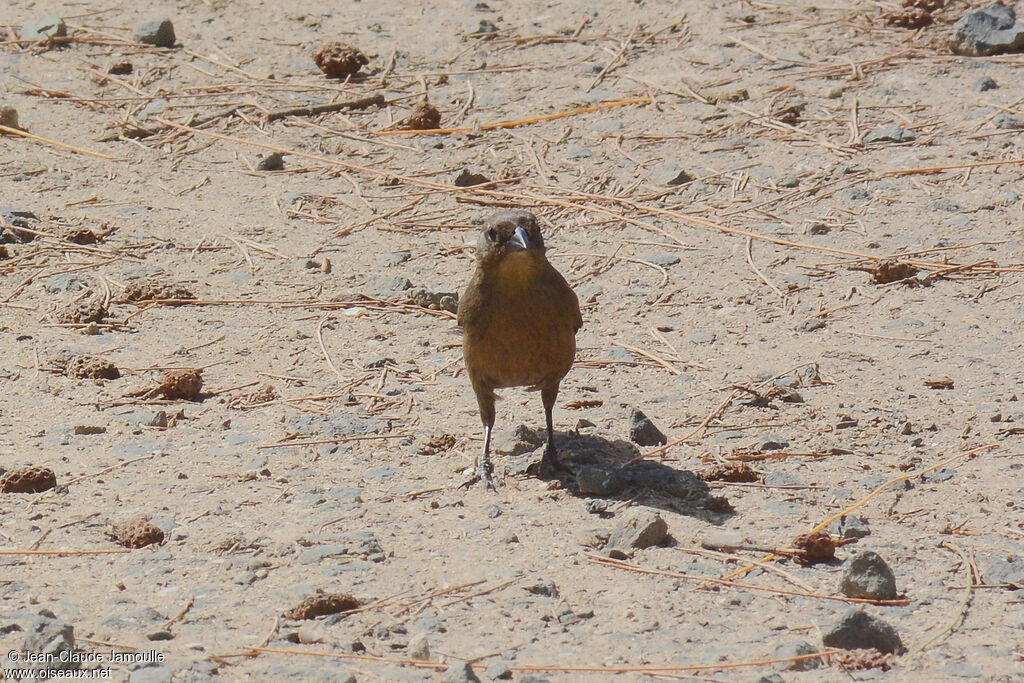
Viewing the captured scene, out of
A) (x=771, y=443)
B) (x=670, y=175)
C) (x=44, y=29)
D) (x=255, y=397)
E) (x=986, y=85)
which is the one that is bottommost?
(x=255, y=397)

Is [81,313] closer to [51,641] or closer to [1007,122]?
[51,641]

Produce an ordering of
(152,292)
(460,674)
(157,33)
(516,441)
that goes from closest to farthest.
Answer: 1. (460,674)
2. (516,441)
3. (152,292)
4. (157,33)

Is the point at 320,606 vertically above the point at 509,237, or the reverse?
the point at 509,237

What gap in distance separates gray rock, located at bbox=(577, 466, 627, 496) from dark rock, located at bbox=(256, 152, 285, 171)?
4.43m

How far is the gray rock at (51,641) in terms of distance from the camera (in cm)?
349

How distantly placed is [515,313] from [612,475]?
0.76 meters

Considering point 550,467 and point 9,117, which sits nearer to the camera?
point 550,467

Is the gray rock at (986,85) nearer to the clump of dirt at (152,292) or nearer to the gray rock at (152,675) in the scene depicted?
the clump of dirt at (152,292)

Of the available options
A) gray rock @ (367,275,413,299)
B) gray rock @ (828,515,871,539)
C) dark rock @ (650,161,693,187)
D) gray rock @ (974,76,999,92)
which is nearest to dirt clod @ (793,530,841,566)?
gray rock @ (828,515,871,539)

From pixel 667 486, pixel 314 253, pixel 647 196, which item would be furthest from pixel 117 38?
pixel 667 486

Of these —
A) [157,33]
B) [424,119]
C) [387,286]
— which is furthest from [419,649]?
[157,33]

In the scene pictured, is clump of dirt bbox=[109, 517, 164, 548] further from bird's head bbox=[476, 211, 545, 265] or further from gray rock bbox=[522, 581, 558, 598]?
bird's head bbox=[476, 211, 545, 265]

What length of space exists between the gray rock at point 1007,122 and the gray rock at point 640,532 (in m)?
4.95

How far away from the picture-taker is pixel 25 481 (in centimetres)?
484
